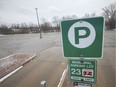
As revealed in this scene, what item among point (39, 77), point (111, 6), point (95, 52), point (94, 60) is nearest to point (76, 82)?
point (94, 60)

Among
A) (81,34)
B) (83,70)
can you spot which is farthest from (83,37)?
(83,70)

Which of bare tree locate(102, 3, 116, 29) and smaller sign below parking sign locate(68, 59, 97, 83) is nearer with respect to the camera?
smaller sign below parking sign locate(68, 59, 97, 83)

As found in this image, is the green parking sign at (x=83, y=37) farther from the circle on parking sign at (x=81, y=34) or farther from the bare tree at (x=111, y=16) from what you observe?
the bare tree at (x=111, y=16)

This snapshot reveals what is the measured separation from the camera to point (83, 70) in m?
1.60

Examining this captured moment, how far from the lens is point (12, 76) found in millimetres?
6457

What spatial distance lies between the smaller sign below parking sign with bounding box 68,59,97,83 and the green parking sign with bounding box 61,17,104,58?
102 millimetres

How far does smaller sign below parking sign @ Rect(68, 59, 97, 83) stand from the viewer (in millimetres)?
1548

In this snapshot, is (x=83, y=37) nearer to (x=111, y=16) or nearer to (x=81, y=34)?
(x=81, y=34)

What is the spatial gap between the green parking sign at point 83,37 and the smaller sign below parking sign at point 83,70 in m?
0.10

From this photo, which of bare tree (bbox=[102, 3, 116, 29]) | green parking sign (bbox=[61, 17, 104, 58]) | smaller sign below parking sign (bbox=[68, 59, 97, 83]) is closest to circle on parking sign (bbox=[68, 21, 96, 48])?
green parking sign (bbox=[61, 17, 104, 58])

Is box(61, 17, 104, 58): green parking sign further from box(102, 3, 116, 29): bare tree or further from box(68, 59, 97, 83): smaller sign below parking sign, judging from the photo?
box(102, 3, 116, 29): bare tree

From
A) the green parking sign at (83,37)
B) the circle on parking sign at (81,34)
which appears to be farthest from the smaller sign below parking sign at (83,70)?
the circle on parking sign at (81,34)

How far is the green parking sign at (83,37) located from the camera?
4.72ft

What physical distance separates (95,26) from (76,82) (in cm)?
88
